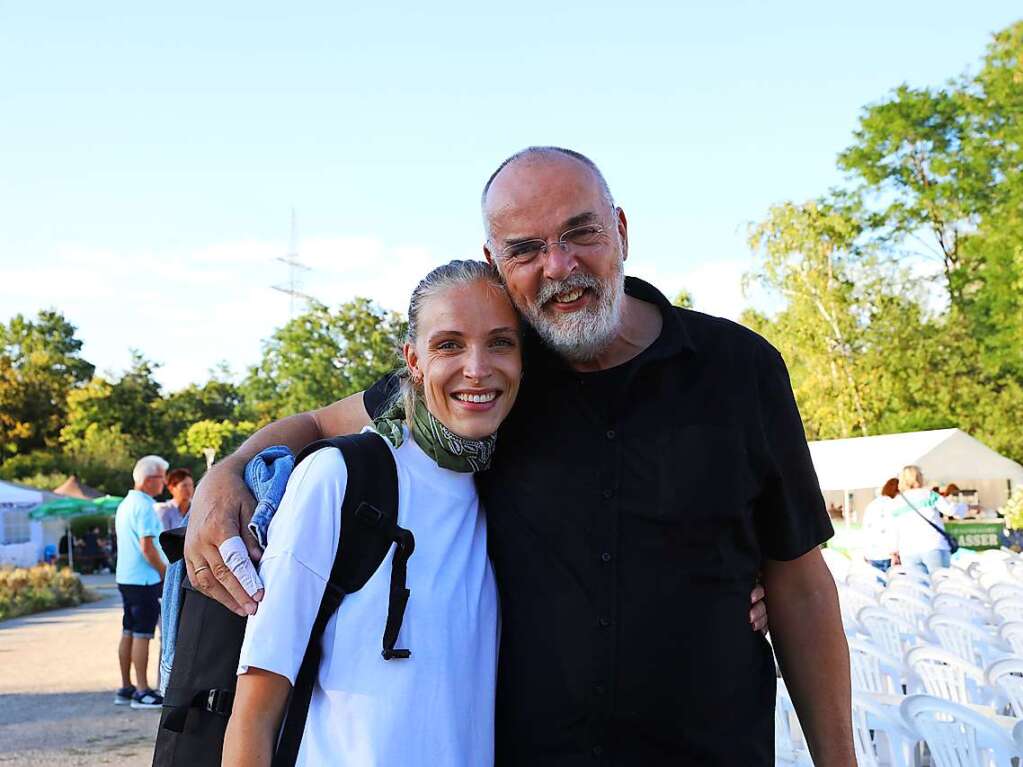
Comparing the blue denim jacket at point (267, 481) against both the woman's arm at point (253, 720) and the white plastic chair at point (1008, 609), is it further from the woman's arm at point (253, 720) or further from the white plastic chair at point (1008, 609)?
the white plastic chair at point (1008, 609)

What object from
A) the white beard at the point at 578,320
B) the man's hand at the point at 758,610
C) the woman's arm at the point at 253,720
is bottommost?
the woman's arm at the point at 253,720

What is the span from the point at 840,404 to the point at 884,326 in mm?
2869

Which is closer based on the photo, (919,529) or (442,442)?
(442,442)

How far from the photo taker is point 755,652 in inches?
96.0

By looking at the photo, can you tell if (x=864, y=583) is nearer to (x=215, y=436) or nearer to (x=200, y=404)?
(x=215, y=436)

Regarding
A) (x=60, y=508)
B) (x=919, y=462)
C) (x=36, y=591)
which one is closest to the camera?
(x=36, y=591)

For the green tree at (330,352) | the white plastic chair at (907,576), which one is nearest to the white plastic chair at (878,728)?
the white plastic chair at (907,576)

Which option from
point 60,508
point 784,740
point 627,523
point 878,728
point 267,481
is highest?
point 60,508

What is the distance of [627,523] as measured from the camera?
7.70 feet

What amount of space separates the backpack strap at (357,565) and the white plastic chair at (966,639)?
19.5 feet

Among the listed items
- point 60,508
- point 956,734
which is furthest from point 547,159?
point 60,508

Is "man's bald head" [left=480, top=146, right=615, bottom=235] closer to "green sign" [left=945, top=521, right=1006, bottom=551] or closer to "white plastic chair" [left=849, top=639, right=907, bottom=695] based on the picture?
"white plastic chair" [left=849, top=639, right=907, bottom=695]

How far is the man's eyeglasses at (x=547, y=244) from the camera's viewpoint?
8.11ft

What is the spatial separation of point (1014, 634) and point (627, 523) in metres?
5.53
